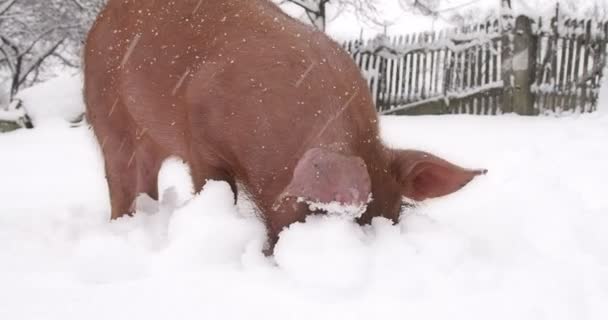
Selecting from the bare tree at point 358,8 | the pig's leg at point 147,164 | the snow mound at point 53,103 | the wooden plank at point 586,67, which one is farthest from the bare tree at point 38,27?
the pig's leg at point 147,164

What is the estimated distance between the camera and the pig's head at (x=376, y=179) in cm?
154

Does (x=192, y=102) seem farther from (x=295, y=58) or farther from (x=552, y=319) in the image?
(x=552, y=319)

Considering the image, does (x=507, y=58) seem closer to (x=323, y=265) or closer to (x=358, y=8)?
(x=358, y=8)

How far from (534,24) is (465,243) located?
8.52 meters

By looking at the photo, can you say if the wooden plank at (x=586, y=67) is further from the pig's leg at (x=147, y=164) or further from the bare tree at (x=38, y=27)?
the bare tree at (x=38, y=27)

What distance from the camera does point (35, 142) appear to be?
9281 mm

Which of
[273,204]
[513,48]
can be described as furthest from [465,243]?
[513,48]

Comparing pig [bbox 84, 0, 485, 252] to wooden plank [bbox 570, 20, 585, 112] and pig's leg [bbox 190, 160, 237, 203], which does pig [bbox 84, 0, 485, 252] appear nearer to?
pig's leg [bbox 190, 160, 237, 203]

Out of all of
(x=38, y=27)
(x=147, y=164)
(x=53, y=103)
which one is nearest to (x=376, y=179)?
(x=147, y=164)

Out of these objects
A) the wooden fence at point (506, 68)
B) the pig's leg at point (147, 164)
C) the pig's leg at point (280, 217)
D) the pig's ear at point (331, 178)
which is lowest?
the wooden fence at point (506, 68)

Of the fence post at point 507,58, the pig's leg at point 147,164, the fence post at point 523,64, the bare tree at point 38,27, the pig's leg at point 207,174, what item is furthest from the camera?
the bare tree at point 38,27

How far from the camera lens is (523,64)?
31.1 ft

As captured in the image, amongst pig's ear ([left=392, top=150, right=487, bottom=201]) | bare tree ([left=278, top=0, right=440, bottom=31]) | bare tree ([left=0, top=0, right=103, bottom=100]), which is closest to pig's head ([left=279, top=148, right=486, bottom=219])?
pig's ear ([left=392, top=150, right=487, bottom=201])

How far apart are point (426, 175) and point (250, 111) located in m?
0.67
